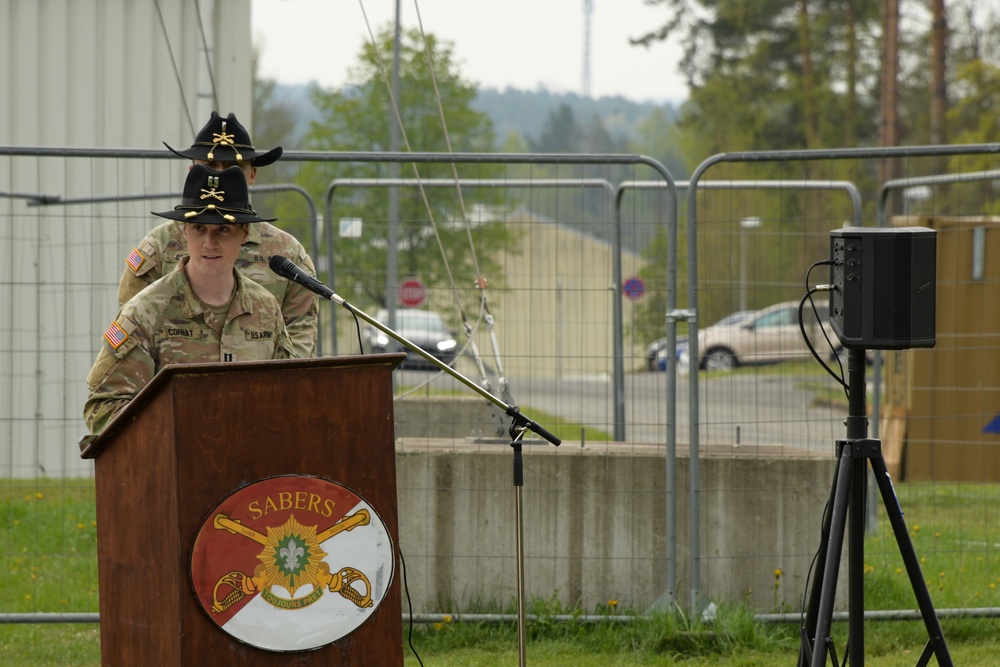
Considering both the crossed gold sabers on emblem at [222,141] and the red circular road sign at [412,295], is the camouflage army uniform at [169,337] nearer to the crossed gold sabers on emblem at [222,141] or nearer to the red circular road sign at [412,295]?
the crossed gold sabers on emblem at [222,141]

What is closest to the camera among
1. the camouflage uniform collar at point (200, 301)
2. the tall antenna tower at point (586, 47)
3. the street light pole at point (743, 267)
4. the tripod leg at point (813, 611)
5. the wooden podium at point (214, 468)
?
the wooden podium at point (214, 468)

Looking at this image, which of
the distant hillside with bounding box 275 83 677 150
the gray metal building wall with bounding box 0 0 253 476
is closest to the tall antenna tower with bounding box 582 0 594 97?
the distant hillside with bounding box 275 83 677 150

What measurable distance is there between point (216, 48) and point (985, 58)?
23253 mm

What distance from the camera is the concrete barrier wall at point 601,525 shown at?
20.2 ft

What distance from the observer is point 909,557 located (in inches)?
172

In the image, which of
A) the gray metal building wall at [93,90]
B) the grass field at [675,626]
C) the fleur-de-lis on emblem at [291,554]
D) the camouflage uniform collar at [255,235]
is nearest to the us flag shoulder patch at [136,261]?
the camouflage uniform collar at [255,235]

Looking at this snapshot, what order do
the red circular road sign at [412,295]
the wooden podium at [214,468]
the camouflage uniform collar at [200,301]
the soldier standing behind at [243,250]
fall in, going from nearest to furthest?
the wooden podium at [214,468], the camouflage uniform collar at [200,301], the soldier standing behind at [243,250], the red circular road sign at [412,295]

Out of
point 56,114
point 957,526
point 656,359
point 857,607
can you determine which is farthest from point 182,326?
point 56,114

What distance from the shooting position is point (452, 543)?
20.4 feet

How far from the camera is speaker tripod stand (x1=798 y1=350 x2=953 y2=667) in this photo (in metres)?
4.25

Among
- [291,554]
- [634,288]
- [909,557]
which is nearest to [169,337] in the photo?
[291,554]

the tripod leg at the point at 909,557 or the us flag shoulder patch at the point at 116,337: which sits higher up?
the us flag shoulder patch at the point at 116,337

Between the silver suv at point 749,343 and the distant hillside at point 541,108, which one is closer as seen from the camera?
the silver suv at point 749,343

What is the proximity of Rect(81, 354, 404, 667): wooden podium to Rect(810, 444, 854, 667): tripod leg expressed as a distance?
1.63 meters
